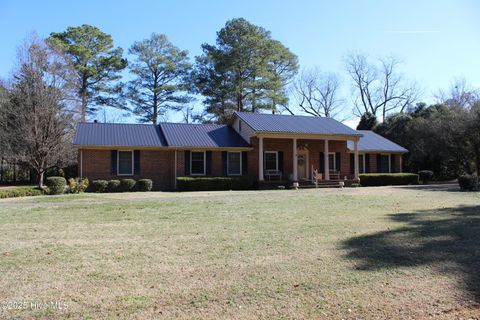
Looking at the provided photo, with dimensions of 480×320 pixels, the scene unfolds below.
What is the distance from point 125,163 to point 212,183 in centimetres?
556

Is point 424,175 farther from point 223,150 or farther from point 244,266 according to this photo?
point 244,266

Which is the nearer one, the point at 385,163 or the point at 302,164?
the point at 302,164

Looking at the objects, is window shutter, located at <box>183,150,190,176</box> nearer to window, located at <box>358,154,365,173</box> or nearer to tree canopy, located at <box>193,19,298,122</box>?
window, located at <box>358,154,365,173</box>

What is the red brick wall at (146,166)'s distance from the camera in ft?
79.6

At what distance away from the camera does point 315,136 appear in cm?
2725

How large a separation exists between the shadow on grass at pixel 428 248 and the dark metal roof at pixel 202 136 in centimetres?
1751

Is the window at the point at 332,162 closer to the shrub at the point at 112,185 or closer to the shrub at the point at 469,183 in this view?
the shrub at the point at 469,183

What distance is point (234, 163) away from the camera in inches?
1069

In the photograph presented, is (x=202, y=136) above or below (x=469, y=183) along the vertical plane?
above

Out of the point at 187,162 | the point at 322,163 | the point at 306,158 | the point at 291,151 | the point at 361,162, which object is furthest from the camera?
the point at 361,162

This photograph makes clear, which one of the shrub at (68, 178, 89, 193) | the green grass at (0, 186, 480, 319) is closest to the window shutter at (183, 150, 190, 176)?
the shrub at (68, 178, 89, 193)

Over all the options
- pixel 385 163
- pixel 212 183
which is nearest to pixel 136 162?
pixel 212 183

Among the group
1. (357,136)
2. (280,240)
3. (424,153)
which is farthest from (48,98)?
(424,153)

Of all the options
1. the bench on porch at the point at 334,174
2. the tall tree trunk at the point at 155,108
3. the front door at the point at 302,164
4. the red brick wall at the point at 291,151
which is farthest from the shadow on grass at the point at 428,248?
the tall tree trunk at the point at 155,108
